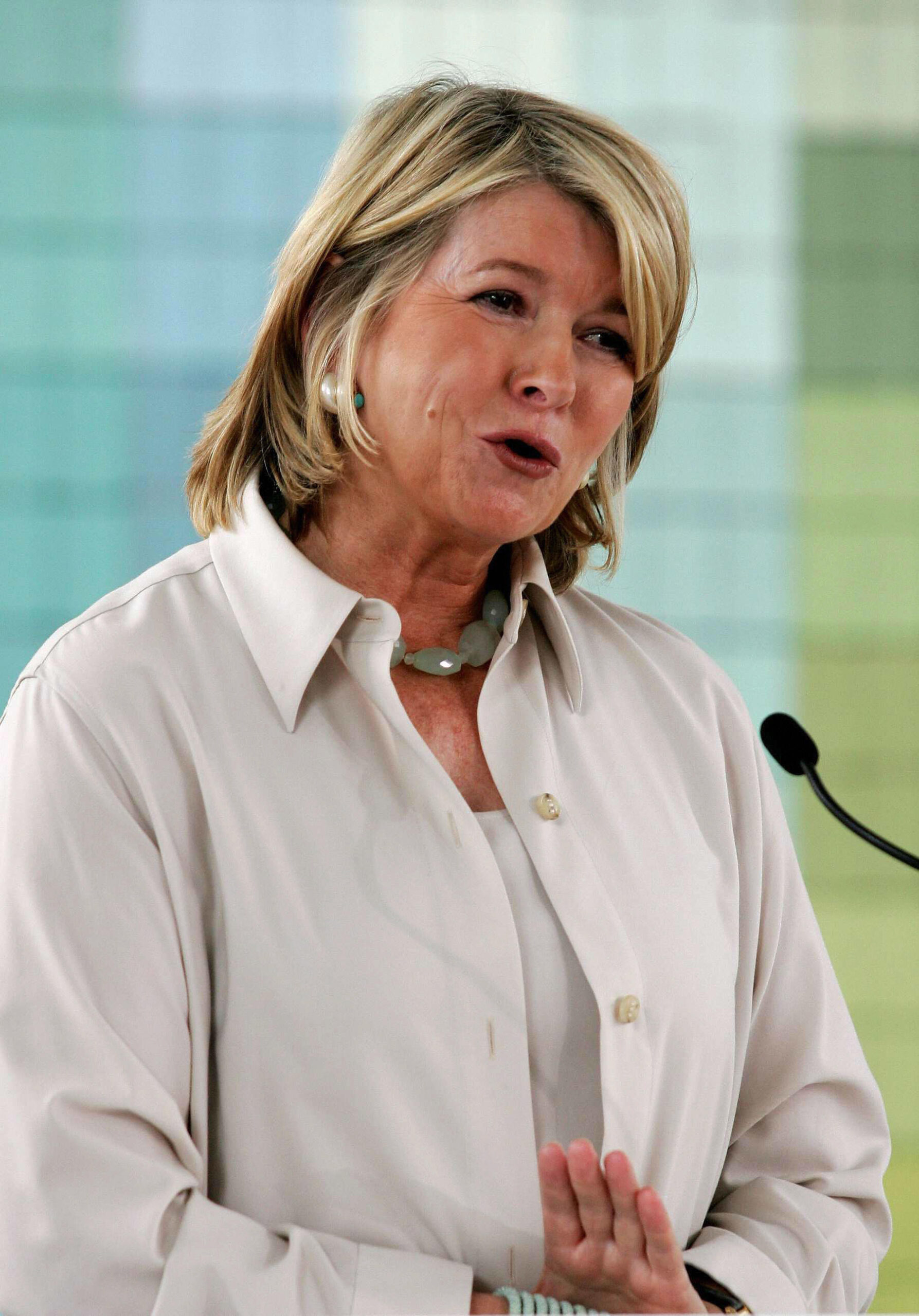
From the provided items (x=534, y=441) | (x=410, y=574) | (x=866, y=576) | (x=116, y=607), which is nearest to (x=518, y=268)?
(x=534, y=441)

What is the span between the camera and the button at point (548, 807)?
1201mm

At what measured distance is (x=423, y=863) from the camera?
3.73ft

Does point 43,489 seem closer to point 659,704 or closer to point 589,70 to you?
point 589,70

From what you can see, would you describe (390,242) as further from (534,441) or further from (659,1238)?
(659,1238)

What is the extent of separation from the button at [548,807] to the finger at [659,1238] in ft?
1.04

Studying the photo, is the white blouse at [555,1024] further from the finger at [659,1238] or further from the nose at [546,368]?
the nose at [546,368]

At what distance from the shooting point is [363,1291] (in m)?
1.01

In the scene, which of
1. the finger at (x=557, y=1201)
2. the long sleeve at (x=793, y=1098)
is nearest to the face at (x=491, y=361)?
the long sleeve at (x=793, y=1098)

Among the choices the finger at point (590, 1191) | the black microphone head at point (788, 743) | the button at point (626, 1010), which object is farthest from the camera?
the black microphone head at point (788, 743)

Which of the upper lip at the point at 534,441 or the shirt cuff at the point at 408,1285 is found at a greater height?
the upper lip at the point at 534,441

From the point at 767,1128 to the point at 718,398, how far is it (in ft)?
9.33

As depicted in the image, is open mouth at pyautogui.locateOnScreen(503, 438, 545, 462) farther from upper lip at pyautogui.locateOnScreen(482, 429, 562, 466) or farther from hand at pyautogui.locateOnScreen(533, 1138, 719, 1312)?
hand at pyautogui.locateOnScreen(533, 1138, 719, 1312)

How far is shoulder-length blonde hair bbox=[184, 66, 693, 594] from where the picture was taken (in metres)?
1.22

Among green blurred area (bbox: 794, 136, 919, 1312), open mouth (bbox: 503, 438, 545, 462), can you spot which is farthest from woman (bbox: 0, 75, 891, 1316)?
green blurred area (bbox: 794, 136, 919, 1312)
